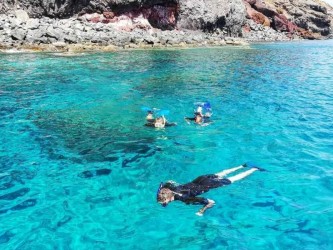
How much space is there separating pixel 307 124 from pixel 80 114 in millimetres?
10733

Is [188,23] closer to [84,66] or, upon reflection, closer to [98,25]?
[98,25]

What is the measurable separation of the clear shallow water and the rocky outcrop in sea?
23212mm

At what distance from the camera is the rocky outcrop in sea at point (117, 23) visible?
4500 centimetres

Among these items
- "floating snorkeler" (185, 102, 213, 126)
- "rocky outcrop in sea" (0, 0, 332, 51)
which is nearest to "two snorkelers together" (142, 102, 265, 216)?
"floating snorkeler" (185, 102, 213, 126)

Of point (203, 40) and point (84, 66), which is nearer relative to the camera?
point (84, 66)

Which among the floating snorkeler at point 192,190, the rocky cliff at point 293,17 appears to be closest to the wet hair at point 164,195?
the floating snorkeler at point 192,190

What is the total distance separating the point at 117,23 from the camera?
58719mm

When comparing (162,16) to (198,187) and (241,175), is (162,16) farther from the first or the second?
(198,187)

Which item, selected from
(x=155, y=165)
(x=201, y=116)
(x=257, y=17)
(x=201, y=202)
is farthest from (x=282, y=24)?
(x=201, y=202)

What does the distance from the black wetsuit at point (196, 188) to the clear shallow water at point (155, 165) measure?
235 mm

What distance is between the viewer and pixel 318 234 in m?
7.88

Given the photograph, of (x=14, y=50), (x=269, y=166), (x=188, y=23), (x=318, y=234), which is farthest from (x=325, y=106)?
(x=188, y=23)

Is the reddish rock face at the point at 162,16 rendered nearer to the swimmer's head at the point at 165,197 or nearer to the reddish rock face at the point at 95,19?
the reddish rock face at the point at 95,19

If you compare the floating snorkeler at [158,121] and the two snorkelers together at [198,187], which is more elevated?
the floating snorkeler at [158,121]
